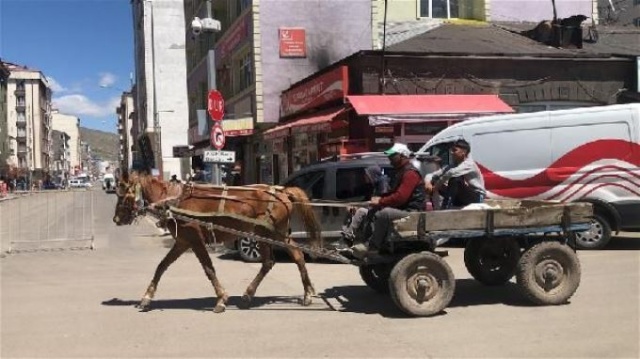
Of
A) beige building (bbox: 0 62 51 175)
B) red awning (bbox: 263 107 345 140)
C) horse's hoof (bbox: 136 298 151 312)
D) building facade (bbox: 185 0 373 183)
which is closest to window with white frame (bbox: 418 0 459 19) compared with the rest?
building facade (bbox: 185 0 373 183)

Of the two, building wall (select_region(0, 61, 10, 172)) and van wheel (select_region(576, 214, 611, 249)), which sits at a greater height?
building wall (select_region(0, 61, 10, 172))

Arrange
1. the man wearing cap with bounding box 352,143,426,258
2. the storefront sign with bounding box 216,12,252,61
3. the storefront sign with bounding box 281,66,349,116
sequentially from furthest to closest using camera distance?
the storefront sign with bounding box 216,12,252,61
the storefront sign with bounding box 281,66,349,116
the man wearing cap with bounding box 352,143,426,258

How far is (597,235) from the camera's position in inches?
489

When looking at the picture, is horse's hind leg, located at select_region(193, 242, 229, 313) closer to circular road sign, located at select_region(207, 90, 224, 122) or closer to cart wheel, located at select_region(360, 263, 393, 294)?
cart wheel, located at select_region(360, 263, 393, 294)

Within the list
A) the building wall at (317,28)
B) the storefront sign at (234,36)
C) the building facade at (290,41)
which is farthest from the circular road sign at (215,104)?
the storefront sign at (234,36)

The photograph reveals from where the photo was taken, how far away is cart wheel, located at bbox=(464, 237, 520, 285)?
8539 millimetres

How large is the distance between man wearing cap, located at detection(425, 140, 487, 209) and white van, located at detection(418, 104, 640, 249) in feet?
15.6

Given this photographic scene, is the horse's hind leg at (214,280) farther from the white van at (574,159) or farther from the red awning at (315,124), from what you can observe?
the red awning at (315,124)

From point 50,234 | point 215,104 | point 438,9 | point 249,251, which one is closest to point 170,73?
point 438,9

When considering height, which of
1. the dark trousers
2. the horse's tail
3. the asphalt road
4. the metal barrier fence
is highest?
the dark trousers

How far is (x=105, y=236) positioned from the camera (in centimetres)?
1883

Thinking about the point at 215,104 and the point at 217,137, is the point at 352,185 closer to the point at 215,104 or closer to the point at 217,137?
the point at 215,104

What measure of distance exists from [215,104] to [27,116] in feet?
413

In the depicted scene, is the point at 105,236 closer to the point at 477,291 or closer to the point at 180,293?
the point at 180,293
